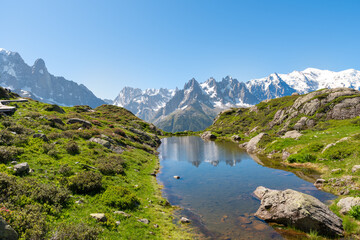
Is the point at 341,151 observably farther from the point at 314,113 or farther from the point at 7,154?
the point at 314,113

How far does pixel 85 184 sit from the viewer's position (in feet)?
57.3

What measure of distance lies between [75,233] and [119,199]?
6.94m

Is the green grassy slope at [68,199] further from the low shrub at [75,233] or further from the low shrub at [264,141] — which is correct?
the low shrub at [264,141]

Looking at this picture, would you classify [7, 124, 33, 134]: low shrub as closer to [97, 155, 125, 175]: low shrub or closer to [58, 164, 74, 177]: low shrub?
[97, 155, 125, 175]: low shrub

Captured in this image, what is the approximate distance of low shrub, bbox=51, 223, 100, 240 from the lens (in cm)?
979

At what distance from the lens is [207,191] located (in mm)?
25656

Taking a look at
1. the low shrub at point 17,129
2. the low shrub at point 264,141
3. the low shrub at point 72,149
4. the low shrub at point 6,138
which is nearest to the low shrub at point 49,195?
the low shrub at point 6,138

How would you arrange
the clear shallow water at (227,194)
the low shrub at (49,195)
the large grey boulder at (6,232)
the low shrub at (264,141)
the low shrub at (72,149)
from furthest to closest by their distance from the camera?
1. the low shrub at (264,141)
2. the low shrub at (72,149)
3. the clear shallow water at (227,194)
4. the low shrub at (49,195)
5. the large grey boulder at (6,232)

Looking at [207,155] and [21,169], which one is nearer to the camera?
[21,169]

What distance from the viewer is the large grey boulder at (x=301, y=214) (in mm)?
14688

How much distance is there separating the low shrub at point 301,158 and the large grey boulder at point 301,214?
22.7 m

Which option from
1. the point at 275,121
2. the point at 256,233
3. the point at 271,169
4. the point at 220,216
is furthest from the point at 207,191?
the point at 275,121

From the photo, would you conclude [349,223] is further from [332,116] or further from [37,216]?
[332,116]

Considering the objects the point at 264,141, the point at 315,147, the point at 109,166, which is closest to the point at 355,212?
the point at 315,147
